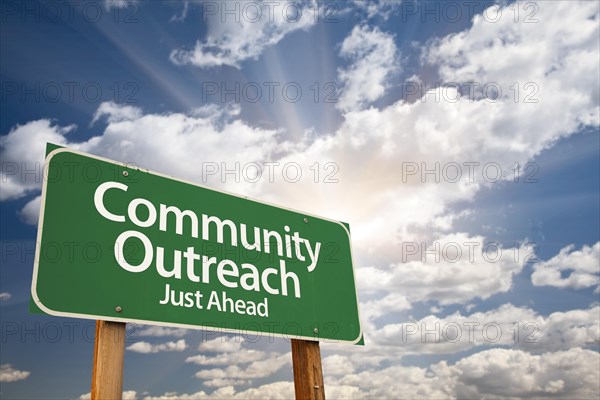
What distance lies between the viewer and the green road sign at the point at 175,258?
3.26m

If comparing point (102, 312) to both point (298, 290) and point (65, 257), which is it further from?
point (298, 290)

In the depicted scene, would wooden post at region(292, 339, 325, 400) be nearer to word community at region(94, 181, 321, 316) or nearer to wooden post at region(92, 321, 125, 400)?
word community at region(94, 181, 321, 316)

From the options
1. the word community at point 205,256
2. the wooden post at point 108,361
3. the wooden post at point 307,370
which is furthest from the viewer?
the wooden post at point 307,370

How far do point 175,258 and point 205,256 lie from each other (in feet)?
0.85

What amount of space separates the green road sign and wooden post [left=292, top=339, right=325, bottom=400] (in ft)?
0.49

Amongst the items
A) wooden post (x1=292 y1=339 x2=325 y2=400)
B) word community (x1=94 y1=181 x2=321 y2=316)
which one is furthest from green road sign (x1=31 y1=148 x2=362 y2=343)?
wooden post (x1=292 y1=339 x2=325 y2=400)

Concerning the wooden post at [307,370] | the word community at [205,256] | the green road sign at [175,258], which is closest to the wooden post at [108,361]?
the green road sign at [175,258]

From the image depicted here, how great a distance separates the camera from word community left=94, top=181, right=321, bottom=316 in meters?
3.58

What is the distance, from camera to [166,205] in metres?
3.89

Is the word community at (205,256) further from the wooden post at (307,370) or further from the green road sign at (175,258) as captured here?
the wooden post at (307,370)

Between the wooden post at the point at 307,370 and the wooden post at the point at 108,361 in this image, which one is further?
the wooden post at the point at 307,370

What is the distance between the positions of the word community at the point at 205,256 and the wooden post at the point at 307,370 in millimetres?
458

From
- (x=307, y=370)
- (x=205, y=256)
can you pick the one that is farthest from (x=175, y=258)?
(x=307, y=370)

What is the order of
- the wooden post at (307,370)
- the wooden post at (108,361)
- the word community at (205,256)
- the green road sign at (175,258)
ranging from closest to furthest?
the wooden post at (108,361) → the green road sign at (175,258) → the word community at (205,256) → the wooden post at (307,370)
